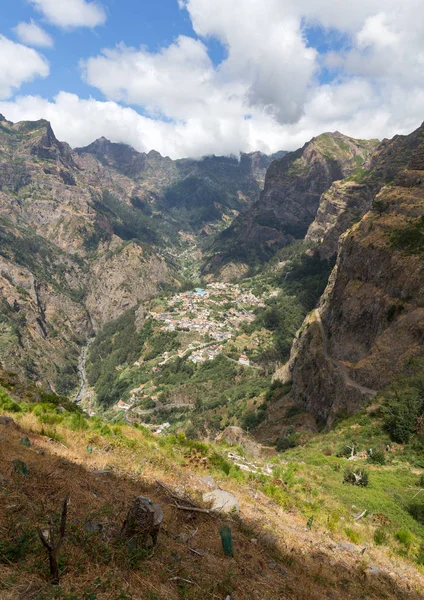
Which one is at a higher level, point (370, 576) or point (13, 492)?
point (13, 492)

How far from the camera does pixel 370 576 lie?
8.48 m

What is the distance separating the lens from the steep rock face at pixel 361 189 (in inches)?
5320

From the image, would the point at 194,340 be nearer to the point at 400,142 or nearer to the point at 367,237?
the point at 367,237

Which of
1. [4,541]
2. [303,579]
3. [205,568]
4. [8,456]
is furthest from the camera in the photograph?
[8,456]

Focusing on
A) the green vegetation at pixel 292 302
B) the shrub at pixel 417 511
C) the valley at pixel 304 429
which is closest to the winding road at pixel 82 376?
the valley at pixel 304 429

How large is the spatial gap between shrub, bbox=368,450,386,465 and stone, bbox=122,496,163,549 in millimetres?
19568

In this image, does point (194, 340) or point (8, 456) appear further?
point (194, 340)

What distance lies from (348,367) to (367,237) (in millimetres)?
20443

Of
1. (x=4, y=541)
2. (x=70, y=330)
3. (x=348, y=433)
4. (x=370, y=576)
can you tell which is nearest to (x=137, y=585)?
(x=4, y=541)

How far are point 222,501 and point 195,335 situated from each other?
131503 mm

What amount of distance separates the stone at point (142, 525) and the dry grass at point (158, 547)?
0.25m

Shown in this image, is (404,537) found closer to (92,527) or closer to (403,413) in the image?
(92,527)

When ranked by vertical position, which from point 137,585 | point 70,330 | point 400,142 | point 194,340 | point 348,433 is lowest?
point 70,330

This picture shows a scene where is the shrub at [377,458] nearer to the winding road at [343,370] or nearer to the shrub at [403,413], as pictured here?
the shrub at [403,413]
